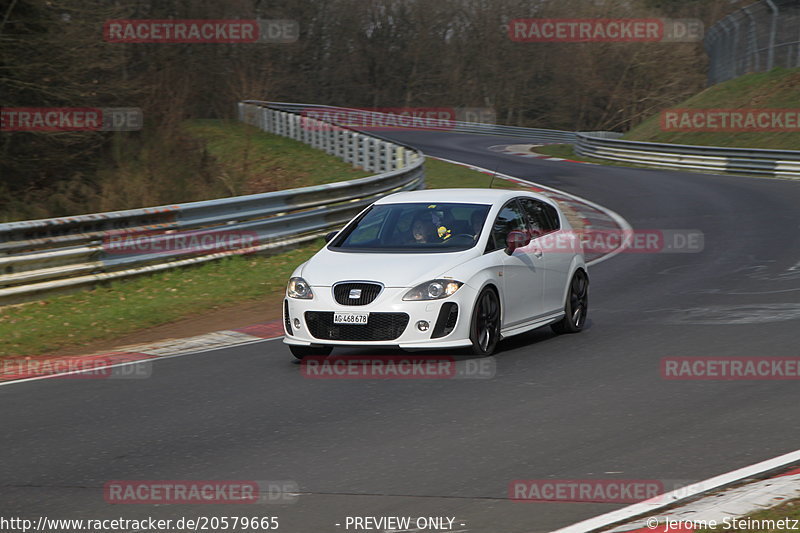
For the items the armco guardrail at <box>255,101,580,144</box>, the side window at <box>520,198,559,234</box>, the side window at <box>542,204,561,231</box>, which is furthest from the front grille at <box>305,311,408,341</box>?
the armco guardrail at <box>255,101,580,144</box>

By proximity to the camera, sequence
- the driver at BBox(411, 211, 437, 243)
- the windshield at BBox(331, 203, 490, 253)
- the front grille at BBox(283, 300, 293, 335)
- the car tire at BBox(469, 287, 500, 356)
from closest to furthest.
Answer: the car tire at BBox(469, 287, 500, 356)
the front grille at BBox(283, 300, 293, 335)
the windshield at BBox(331, 203, 490, 253)
the driver at BBox(411, 211, 437, 243)

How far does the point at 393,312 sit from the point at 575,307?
2981 mm

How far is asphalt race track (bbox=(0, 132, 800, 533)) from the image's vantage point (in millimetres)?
5754

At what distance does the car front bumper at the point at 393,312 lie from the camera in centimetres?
906

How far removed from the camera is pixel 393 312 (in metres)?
9.05

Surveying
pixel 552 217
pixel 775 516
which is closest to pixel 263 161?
pixel 552 217

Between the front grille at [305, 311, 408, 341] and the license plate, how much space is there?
0.10 feet

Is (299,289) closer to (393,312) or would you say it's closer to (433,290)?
(393,312)

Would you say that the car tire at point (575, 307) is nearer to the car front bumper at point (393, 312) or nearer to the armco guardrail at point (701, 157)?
the car front bumper at point (393, 312)

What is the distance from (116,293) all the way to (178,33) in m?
21.4

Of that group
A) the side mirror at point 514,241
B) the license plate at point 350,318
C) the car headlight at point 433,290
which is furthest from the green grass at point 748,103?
the license plate at point 350,318

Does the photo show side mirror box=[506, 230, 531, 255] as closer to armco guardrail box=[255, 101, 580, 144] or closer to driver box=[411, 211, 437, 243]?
driver box=[411, 211, 437, 243]

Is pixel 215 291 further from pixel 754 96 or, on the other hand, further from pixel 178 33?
pixel 754 96

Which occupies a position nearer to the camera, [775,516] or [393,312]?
[775,516]
